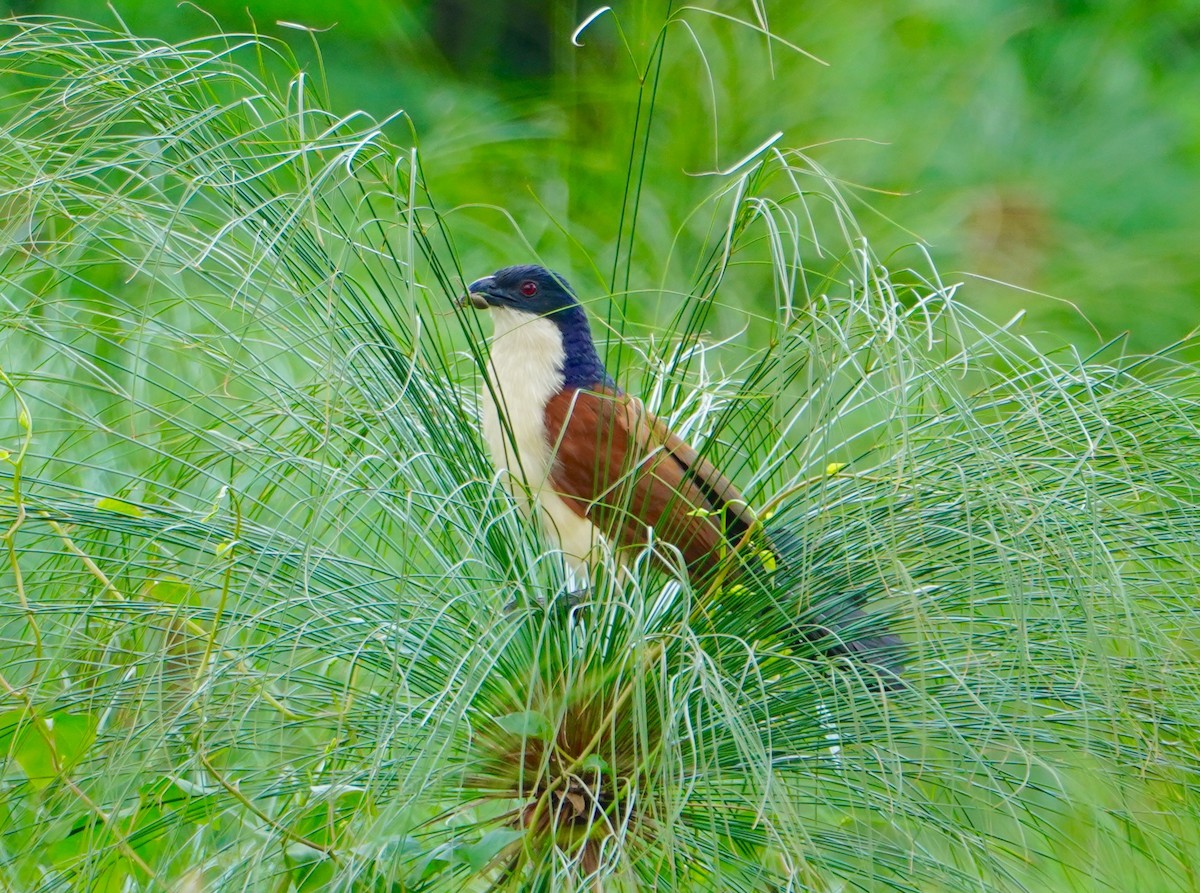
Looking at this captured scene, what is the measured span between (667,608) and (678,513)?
161 millimetres

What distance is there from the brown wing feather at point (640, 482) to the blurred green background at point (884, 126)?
0.91 m

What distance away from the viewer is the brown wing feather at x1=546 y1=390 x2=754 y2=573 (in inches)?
29.4

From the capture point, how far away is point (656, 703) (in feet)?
2.36

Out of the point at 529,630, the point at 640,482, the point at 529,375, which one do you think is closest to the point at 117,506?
the point at 529,630

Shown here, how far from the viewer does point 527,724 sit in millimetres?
666

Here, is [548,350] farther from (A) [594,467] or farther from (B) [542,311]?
(A) [594,467]

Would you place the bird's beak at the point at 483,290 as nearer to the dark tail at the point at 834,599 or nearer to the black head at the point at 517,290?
the black head at the point at 517,290

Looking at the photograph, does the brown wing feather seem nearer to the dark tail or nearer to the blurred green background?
the dark tail

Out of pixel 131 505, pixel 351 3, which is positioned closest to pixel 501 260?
pixel 351 3

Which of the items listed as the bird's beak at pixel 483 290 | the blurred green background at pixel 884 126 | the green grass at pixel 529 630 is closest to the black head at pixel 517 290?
the bird's beak at pixel 483 290

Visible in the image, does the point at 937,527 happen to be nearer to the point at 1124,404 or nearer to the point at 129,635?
the point at 1124,404

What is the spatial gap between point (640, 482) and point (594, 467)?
0.12 meters

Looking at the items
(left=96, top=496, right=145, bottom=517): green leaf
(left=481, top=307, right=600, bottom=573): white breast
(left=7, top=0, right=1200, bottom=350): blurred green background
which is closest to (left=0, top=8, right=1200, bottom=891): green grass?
(left=96, top=496, right=145, bottom=517): green leaf

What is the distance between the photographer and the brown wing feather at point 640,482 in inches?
29.4
